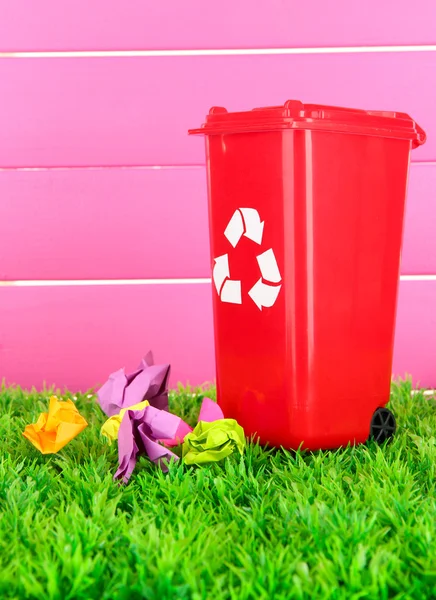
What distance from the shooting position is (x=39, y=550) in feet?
3.98

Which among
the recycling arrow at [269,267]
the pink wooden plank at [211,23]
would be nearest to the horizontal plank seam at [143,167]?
the pink wooden plank at [211,23]

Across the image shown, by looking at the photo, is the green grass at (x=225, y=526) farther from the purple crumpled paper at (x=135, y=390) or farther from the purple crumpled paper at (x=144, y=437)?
the purple crumpled paper at (x=135, y=390)

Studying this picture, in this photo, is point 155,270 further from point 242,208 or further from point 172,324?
point 242,208

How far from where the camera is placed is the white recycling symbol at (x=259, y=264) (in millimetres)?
1680

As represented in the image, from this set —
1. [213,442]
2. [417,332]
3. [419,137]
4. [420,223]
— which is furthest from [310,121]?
[417,332]

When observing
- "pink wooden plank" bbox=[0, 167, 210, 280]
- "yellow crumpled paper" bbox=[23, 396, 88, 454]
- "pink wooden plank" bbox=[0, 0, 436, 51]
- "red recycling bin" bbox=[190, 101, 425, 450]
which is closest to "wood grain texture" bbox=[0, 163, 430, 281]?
"pink wooden plank" bbox=[0, 167, 210, 280]

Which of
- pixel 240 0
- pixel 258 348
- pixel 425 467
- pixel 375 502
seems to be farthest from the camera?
pixel 240 0

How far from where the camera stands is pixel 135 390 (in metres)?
1.98

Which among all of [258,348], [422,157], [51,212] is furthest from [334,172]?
[51,212]

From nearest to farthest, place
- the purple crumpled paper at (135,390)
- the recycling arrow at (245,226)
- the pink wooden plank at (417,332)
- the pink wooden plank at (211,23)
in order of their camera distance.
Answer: the recycling arrow at (245,226) < the purple crumpled paper at (135,390) < the pink wooden plank at (211,23) < the pink wooden plank at (417,332)

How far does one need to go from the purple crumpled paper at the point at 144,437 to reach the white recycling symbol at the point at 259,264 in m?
0.34

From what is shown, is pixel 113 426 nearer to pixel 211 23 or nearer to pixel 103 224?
pixel 103 224

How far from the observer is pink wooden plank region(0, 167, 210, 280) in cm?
244

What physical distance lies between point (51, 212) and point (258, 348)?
42.5 inches
